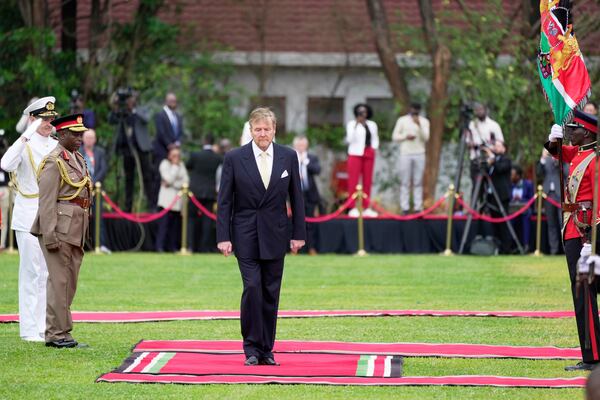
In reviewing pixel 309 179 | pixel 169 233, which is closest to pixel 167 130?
pixel 169 233

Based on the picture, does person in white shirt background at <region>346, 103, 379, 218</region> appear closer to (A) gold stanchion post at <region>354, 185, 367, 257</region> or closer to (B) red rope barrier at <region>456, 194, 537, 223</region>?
(A) gold stanchion post at <region>354, 185, 367, 257</region>

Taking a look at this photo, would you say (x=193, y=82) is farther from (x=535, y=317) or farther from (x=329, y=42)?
(x=535, y=317)

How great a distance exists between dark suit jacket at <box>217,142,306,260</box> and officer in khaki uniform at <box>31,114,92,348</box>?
1.60 m

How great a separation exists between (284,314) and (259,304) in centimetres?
362

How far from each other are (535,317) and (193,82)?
17.5 meters

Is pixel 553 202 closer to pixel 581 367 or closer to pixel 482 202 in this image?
pixel 482 202

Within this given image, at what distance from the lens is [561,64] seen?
1173 centimetres

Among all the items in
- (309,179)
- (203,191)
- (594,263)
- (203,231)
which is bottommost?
(203,231)

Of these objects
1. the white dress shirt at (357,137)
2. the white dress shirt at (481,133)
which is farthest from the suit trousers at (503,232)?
the white dress shirt at (357,137)

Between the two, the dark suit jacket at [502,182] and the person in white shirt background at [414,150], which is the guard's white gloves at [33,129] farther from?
the person in white shirt background at [414,150]

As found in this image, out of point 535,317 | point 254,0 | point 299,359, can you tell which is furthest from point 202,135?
point 299,359

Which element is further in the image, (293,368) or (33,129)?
(33,129)

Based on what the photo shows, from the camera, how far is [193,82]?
101 feet

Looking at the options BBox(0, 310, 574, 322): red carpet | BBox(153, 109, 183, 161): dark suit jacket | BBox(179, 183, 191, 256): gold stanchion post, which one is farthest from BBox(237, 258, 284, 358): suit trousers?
BBox(153, 109, 183, 161): dark suit jacket
